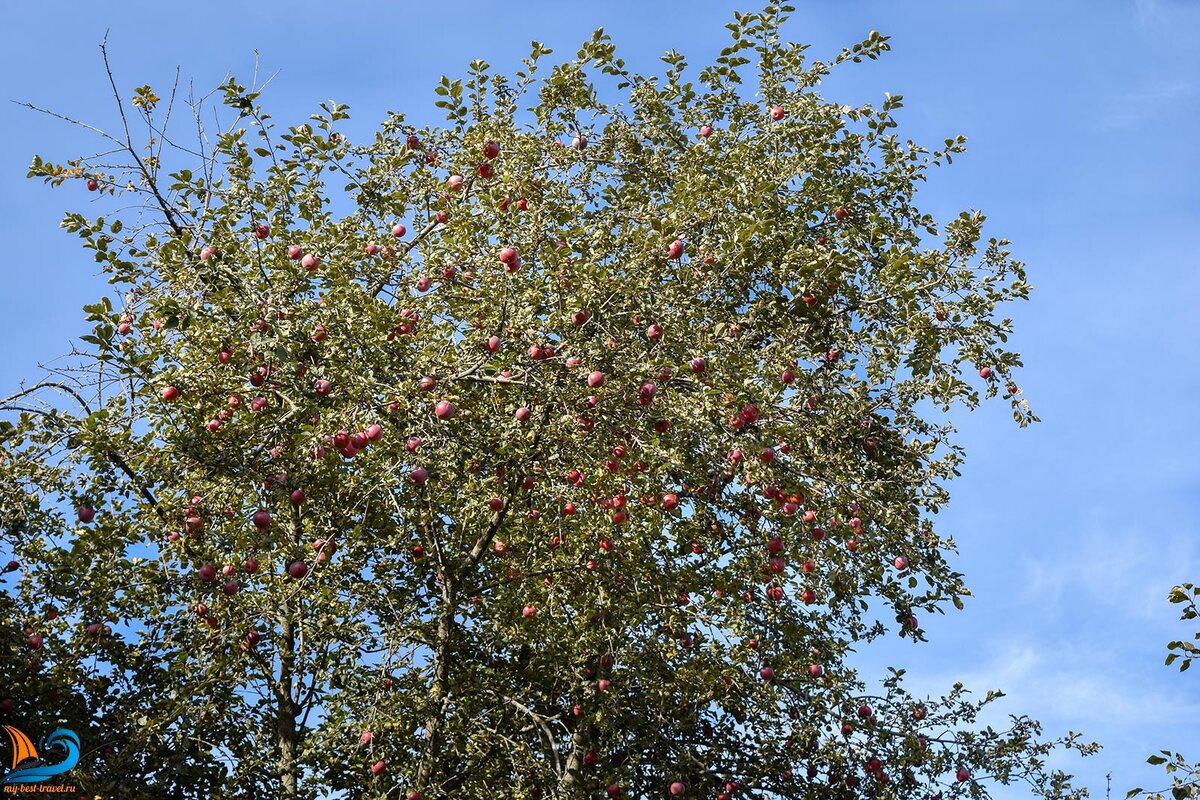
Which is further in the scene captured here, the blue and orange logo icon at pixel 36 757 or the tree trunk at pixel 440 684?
the tree trunk at pixel 440 684

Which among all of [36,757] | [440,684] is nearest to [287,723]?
[440,684]

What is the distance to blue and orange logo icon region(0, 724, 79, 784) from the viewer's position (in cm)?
897

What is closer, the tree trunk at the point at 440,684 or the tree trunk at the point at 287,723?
the tree trunk at the point at 440,684

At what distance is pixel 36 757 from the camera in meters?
9.16

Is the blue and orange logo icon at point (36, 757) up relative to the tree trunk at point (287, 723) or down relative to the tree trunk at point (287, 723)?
down

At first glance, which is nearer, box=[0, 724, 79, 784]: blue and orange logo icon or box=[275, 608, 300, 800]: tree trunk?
box=[0, 724, 79, 784]: blue and orange logo icon

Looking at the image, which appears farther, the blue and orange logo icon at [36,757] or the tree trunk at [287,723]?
the tree trunk at [287,723]

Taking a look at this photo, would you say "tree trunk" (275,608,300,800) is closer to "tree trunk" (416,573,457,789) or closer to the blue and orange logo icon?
"tree trunk" (416,573,457,789)

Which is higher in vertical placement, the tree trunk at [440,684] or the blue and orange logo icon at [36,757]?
the tree trunk at [440,684]

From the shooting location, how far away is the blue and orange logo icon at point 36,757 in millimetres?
8970

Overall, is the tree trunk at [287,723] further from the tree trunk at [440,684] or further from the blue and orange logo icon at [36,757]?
the blue and orange logo icon at [36,757]

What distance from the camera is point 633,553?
31.7ft

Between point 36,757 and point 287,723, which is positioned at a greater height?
point 287,723

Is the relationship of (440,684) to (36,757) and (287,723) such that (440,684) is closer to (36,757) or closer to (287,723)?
(287,723)
